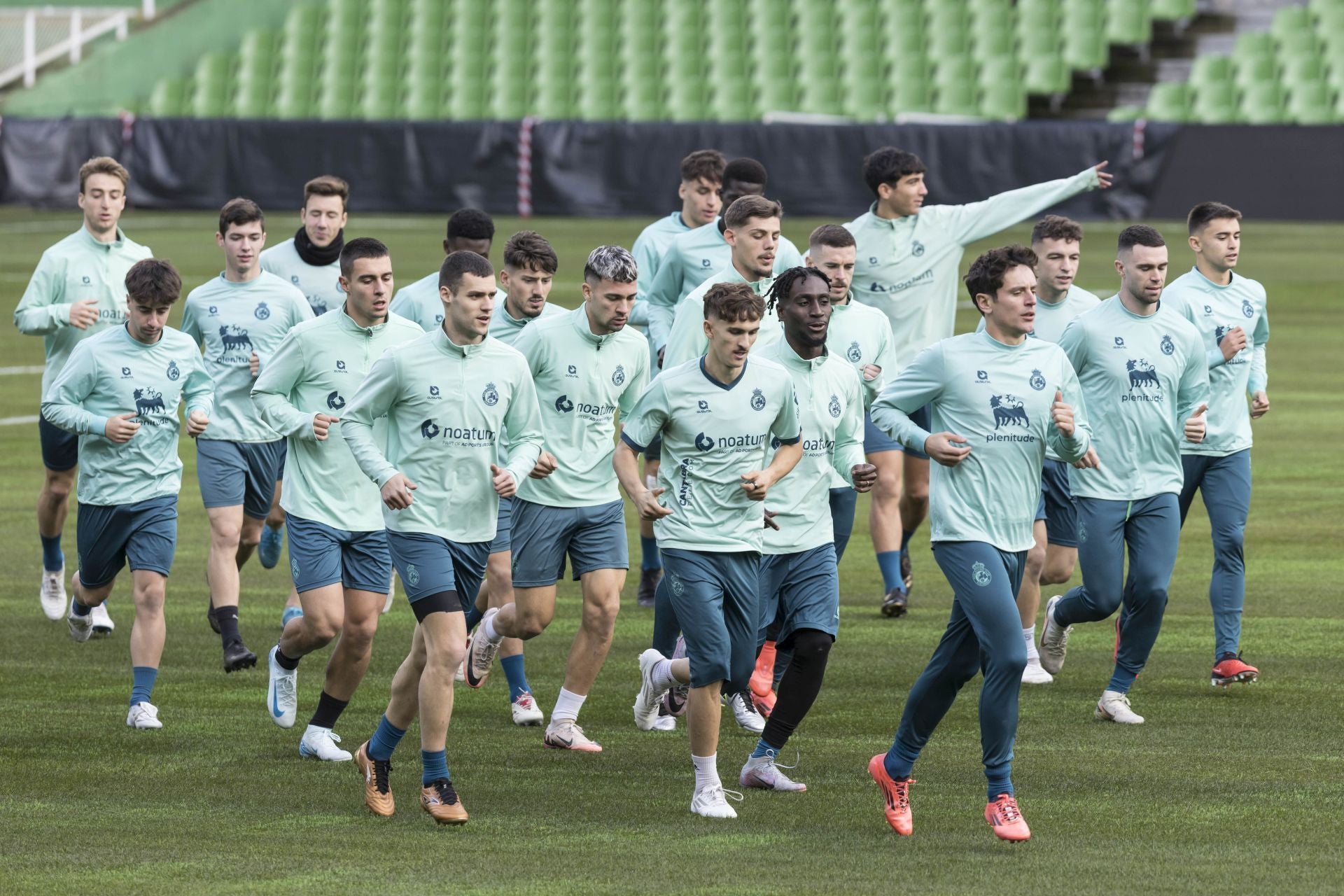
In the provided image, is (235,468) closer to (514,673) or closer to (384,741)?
(514,673)

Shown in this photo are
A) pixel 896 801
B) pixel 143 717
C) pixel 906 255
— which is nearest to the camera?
pixel 896 801

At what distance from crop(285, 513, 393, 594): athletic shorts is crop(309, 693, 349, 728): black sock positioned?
504 mm

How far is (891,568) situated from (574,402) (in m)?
3.35

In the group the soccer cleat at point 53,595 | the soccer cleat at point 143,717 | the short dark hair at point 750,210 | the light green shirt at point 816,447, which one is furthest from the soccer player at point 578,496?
the soccer cleat at point 53,595

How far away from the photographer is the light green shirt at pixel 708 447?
25.9ft

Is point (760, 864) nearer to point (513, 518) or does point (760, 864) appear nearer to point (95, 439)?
point (513, 518)

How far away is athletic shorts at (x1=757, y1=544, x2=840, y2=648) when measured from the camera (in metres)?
8.23

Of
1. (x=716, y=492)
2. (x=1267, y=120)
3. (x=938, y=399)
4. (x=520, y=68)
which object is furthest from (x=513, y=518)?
(x=520, y=68)

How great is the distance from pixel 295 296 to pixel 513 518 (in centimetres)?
229

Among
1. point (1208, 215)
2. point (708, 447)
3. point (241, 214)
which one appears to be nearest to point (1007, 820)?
point (708, 447)

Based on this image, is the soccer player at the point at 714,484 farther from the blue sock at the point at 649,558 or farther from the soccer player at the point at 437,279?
the blue sock at the point at 649,558

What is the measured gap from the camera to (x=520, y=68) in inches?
1559

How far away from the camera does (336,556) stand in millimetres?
8977

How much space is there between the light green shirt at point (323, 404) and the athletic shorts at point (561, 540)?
27.3 inches
